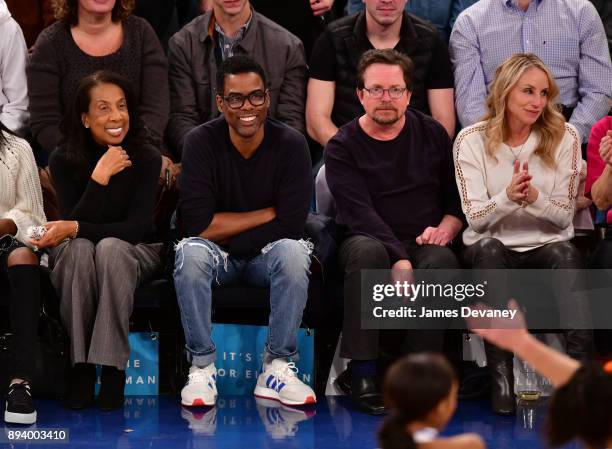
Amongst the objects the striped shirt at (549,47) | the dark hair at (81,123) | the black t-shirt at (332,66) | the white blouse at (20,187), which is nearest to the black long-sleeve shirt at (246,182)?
the dark hair at (81,123)

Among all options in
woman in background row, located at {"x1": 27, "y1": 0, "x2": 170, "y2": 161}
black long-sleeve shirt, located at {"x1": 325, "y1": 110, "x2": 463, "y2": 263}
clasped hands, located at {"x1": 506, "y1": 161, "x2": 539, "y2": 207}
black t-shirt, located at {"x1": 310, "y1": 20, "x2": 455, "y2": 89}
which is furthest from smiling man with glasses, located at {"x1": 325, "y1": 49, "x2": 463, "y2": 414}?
woman in background row, located at {"x1": 27, "y1": 0, "x2": 170, "y2": 161}

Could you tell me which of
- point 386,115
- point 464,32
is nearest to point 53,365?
point 386,115

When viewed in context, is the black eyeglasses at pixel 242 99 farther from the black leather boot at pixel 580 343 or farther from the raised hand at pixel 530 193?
the black leather boot at pixel 580 343

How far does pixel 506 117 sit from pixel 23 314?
2.28 m

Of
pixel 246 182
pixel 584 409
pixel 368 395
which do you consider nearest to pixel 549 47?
pixel 246 182

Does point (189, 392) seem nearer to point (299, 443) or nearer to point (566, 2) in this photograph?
point (299, 443)

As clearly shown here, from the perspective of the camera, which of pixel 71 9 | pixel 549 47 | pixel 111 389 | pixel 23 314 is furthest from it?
pixel 549 47

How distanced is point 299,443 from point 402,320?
0.89 metres

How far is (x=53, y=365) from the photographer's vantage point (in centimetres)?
493

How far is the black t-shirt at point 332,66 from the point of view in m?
5.87

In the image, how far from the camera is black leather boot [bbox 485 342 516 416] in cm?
480

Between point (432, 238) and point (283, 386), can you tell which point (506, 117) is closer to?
point (432, 238)

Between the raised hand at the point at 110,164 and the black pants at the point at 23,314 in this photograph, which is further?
the raised hand at the point at 110,164

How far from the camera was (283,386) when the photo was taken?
16.1 ft
